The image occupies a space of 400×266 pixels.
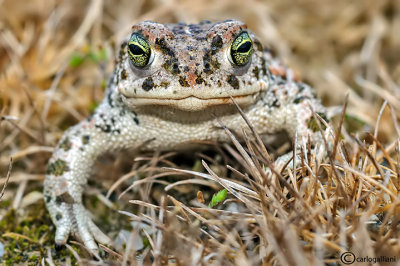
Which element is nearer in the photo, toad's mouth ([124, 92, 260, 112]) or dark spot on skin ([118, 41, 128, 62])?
toad's mouth ([124, 92, 260, 112])

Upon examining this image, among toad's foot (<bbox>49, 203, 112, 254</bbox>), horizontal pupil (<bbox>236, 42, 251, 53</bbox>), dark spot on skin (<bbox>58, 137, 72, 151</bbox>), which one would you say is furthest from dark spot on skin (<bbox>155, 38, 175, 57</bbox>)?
toad's foot (<bbox>49, 203, 112, 254</bbox>)

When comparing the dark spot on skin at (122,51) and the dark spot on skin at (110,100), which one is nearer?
the dark spot on skin at (122,51)

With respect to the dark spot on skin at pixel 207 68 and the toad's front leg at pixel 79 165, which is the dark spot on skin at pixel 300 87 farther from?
the toad's front leg at pixel 79 165

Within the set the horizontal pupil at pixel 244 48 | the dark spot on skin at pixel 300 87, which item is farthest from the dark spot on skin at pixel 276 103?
the horizontal pupil at pixel 244 48

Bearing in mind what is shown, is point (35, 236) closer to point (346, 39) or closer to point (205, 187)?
point (205, 187)

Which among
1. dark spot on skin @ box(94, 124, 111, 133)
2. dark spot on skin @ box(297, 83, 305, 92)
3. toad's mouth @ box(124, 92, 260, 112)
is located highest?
toad's mouth @ box(124, 92, 260, 112)

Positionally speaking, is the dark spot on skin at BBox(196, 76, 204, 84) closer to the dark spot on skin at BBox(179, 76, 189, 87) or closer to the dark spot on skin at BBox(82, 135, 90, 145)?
the dark spot on skin at BBox(179, 76, 189, 87)
